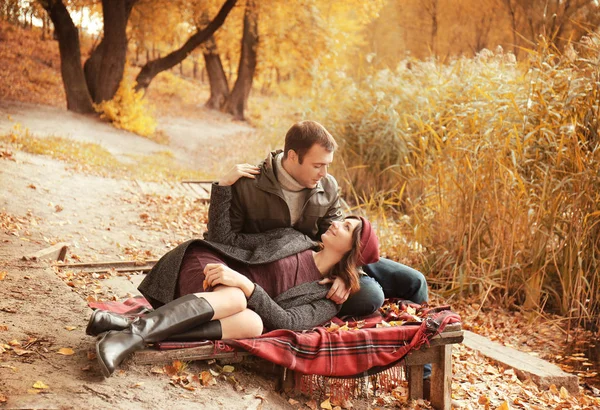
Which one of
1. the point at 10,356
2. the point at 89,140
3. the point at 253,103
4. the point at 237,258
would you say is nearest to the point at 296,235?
the point at 237,258

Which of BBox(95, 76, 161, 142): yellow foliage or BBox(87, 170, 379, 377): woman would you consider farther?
BBox(95, 76, 161, 142): yellow foliage

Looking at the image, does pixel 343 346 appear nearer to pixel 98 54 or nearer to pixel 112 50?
pixel 112 50

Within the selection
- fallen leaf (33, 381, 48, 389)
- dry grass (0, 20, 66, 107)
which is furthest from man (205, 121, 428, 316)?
dry grass (0, 20, 66, 107)

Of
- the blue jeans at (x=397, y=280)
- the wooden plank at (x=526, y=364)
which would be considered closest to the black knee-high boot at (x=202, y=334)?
the blue jeans at (x=397, y=280)

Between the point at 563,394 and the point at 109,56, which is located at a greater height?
the point at 109,56

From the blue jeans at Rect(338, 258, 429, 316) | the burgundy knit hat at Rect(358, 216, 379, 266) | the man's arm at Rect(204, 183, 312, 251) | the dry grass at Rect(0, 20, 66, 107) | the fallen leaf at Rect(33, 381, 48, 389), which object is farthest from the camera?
the dry grass at Rect(0, 20, 66, 107)

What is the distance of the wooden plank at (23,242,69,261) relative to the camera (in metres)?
4.48

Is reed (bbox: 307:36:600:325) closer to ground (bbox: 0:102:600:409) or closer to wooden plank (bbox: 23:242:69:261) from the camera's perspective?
ground (bbox: 0:102:600:409)

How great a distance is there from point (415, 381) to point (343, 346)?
504 millimetres

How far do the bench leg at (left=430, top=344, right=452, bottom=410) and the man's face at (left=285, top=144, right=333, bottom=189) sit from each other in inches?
44.2

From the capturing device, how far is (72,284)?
13.9 ft

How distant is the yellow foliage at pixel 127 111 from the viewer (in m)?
14.1

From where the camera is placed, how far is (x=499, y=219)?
4.90 m

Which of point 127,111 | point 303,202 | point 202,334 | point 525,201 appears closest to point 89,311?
point 202,334
